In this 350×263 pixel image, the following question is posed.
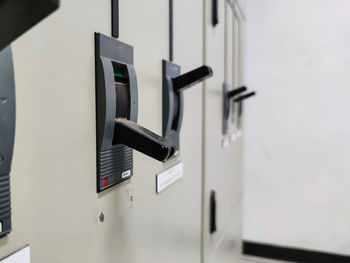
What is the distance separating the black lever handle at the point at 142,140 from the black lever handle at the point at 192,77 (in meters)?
0.21

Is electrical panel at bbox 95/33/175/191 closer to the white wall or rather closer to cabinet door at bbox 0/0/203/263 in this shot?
cabinet door at bbox 0/0/203/263

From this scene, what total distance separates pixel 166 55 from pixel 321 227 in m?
1.96

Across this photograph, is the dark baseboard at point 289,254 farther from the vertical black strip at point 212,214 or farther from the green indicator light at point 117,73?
the green indicator light at point 117,73

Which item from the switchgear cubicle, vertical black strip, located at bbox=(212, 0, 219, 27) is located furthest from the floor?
vertical black strip, located at bbox=(212, 0, 219, 27)

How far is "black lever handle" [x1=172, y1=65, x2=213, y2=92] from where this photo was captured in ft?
1.82

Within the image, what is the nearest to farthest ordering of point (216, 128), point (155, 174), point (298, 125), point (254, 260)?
1. point (155, 174)
2. point (216, 128)
3. point (298, 125)
4. point (254, 260)

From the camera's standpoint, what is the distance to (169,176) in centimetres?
60

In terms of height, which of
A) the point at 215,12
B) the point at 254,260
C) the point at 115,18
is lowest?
the point at 254,260

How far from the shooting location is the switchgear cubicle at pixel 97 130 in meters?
0.26

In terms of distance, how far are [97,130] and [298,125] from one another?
1953 millimetres

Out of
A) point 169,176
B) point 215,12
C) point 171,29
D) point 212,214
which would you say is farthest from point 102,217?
point 215,12

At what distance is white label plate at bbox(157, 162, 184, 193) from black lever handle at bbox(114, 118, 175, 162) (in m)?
0.19

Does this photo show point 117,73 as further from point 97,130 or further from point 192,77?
point 192,77

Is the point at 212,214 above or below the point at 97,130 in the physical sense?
below
